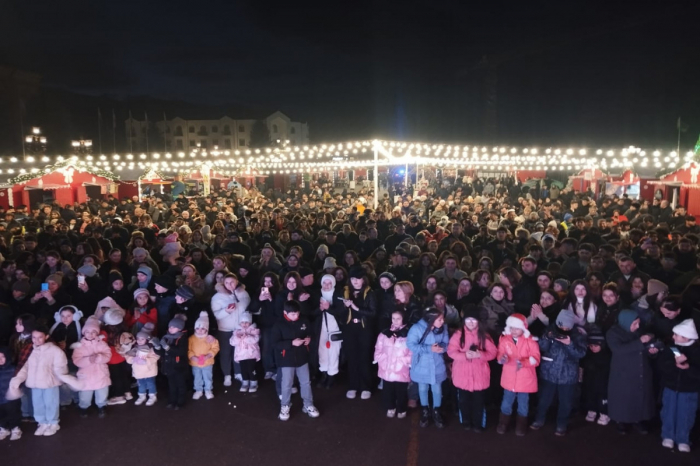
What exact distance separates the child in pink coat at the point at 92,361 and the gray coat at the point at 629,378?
16.0 feet

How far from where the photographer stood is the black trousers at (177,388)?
5.37 meters

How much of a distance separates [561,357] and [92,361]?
14.8 ft

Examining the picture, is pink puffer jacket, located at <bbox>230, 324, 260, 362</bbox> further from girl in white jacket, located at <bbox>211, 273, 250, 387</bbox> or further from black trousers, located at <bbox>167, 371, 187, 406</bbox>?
black trousers, located at <bbox>167, 371, 187, 406</bbox>

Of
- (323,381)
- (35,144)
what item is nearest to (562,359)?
(323,381)

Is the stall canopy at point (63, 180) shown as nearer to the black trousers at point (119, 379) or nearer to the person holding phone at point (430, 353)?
the black trousers at point (119, 379)

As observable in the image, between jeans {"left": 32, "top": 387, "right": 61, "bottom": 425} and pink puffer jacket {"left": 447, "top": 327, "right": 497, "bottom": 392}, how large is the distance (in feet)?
12.6

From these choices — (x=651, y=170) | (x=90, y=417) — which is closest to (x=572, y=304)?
(x=90, y=417)

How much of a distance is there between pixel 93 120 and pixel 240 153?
64.1 meters

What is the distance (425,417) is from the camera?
5.03m

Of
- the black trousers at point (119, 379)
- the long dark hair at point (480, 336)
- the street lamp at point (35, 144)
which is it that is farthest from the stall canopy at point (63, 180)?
the street lamp at point (35, 144)

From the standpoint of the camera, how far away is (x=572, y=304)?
514 centimetres

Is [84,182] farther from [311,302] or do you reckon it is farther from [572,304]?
[572,304]

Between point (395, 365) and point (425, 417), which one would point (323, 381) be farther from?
point (425, 417)

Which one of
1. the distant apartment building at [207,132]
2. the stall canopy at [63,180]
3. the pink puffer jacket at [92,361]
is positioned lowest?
the pink puffer jacket at [92,361]
